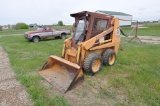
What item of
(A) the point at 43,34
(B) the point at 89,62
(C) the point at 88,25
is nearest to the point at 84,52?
(B) the point at 89,62

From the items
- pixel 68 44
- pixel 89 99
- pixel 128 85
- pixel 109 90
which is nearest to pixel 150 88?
pixel 128 85

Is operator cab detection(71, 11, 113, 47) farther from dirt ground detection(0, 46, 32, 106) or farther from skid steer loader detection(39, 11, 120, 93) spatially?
dirt ground detection(0, 46, 32, 106)

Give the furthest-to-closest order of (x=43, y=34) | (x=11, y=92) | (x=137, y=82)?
(x=43, y=34) < (x=137, y=82) < (x=11, y=92)

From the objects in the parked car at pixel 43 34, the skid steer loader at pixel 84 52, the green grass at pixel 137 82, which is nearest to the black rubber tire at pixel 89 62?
the skid steer loader at pixel 84 52

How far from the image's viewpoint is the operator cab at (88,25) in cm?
471

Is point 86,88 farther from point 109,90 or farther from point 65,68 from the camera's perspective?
point 65,68

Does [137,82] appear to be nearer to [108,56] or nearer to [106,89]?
[106,89]

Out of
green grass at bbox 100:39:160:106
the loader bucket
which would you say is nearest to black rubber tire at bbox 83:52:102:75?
the loader bucket

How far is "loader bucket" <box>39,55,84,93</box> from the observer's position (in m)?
3.80

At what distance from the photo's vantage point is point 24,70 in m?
5.24

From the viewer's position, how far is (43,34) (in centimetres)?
1409

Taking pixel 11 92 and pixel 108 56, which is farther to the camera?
pixel 108 56

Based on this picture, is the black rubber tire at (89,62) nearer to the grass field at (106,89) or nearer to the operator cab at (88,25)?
the grass field at (106,89)

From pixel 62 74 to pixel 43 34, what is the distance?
10396 millimetres
